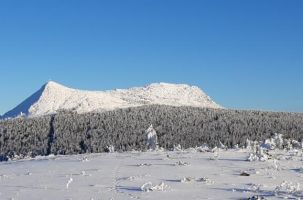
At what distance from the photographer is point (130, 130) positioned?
163 metres

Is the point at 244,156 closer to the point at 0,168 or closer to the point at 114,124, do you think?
the point at 0,168

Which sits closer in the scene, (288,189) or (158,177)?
(288,189)

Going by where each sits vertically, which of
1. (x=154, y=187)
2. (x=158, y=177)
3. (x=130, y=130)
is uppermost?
(x=130, y=130)

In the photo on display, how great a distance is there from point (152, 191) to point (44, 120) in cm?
15710

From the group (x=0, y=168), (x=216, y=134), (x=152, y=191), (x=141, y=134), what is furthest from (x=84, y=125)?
(x=152, y=191)

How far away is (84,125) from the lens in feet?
568

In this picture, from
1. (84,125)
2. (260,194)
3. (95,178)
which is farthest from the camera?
(84,125)

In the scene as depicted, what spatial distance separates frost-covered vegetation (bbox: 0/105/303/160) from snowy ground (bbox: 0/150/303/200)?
115m

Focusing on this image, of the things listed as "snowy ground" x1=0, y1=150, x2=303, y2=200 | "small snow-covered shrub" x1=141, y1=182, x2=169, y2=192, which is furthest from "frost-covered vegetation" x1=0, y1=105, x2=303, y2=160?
"small snow-covered shrub" x1=141, y1=182, x2=169, y2=192

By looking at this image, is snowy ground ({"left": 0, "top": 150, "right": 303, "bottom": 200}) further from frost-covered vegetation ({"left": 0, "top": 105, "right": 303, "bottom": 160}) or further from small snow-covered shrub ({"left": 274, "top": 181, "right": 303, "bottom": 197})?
frost-covered vegetation ({"left": 0, "top": 105, "right": 303, "bottom": 160})

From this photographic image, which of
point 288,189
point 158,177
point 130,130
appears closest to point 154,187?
point 158,177

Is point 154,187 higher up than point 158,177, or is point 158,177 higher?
point 158,177

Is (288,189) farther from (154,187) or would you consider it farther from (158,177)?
(158,177)

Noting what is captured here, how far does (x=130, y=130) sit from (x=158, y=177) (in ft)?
445
